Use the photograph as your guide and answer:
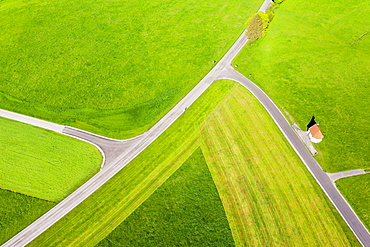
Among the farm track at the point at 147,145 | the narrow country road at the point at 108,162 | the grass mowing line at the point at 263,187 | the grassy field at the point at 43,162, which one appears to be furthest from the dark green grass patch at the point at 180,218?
the grassy field at the point at 43,162

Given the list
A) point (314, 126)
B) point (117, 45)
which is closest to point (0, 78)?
point (117, 45)

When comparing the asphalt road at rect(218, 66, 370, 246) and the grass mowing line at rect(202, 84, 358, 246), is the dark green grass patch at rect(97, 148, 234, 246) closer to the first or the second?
the grass mowing line at rect(202, 84, 358, 246)

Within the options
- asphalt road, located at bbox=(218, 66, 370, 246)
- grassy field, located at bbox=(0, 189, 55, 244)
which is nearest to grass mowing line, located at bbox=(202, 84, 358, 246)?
asphalt road, located at bbox=(218, 66, 370, 246)

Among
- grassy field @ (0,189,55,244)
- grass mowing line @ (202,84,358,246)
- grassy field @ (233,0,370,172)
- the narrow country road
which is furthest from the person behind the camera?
grassy field @ (233,0,370,172)

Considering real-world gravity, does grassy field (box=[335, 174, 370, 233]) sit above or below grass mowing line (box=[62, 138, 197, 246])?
above

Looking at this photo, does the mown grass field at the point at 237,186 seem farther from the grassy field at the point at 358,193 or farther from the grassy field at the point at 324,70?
the grassy field at the point at 324,70

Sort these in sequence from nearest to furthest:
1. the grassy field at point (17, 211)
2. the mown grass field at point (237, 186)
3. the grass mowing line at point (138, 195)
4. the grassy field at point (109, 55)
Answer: the mown grass field at point (237, 186)
the grass mowing line at point (138, 195)
the grassy field at point (17, 211)
the grassy field at point (109, 55)

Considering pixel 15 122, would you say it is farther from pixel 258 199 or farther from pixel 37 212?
pixel 258 199
